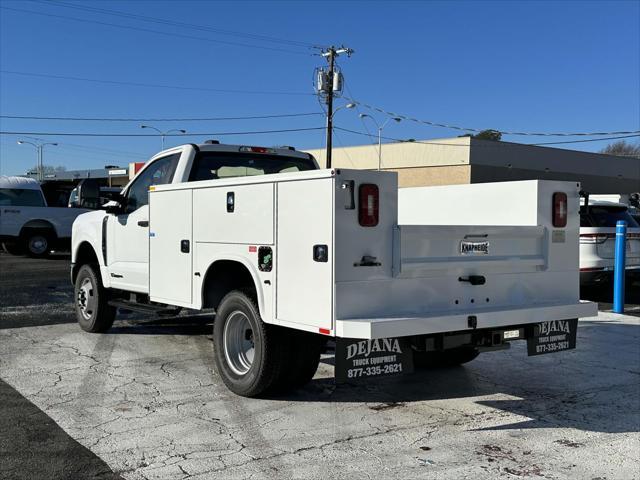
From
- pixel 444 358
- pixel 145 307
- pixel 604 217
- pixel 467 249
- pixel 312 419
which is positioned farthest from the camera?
pixel 604 217

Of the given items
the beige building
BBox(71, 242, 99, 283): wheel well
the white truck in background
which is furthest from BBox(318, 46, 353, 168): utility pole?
BBox(71, 242, 99, 283): wheel well

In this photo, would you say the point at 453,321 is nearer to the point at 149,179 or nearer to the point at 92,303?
the point at 149,179

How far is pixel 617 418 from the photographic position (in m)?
5.45

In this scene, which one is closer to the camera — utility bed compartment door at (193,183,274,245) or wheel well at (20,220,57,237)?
utility bed compartment door at (193,183,274,245)

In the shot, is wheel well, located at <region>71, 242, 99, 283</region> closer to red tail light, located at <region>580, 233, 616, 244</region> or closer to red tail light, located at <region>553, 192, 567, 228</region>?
red tail light, located at <region>553, 192, 567, 228</region>

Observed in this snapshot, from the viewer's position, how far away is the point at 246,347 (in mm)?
→ 5871

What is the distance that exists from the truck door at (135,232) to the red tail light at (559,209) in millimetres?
3806

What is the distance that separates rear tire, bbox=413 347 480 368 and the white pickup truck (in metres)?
0.02

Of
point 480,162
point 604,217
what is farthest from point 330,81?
point 604,217

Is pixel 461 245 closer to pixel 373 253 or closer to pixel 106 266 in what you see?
pixel 373 253

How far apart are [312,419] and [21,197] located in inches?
736

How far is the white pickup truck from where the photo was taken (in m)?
4.62

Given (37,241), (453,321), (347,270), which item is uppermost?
(347,270)

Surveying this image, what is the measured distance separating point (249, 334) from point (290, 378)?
1.76 feet
